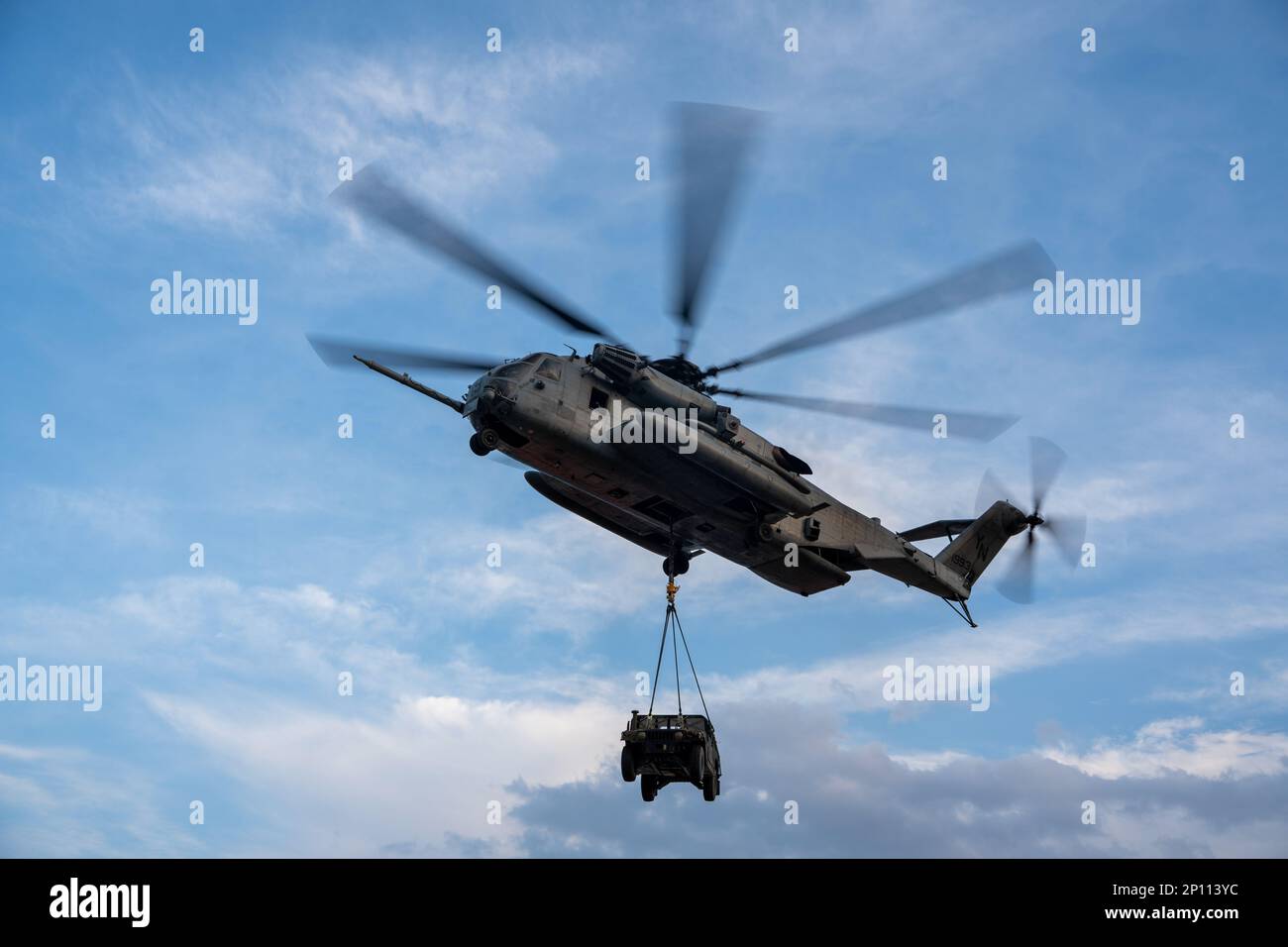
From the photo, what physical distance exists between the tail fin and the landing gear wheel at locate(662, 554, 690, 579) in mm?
9162

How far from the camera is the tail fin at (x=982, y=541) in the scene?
135 feet

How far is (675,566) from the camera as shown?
37250 mm

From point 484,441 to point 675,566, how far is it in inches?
340

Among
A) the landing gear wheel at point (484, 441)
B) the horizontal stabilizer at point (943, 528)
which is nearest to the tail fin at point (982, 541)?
the horizontal stabilizer at point (943, 528)

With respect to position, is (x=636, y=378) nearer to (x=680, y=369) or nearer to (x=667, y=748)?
(x=680, y=369)

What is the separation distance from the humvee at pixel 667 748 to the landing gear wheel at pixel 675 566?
5.77m

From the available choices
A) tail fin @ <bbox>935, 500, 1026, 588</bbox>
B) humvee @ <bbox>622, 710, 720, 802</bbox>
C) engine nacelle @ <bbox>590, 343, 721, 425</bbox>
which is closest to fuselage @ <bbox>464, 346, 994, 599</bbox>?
engine nacelle @ <bbox>590, 343, 721, 425</bbox>

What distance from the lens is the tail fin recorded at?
135 feet

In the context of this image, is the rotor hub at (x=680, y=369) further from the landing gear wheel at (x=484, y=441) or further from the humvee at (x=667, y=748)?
the humvee at (x=667, y=748)

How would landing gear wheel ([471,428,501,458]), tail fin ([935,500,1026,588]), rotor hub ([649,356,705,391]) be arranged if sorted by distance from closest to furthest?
landing gear wheel ([471,428,501,458]), rotor hub ([649,356,705,391]), tail fin ([935,500,1026,588])

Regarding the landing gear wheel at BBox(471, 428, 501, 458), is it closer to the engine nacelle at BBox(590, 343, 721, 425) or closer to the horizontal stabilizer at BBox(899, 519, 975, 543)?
the engine nacelle at BBox(590, 343, 721, 425)
